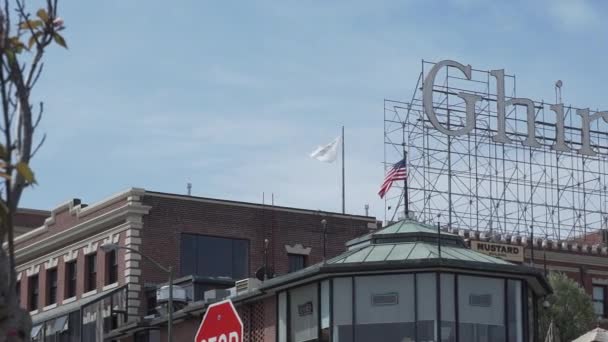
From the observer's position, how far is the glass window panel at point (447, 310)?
43.2 meters

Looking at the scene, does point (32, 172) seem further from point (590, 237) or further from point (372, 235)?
point (590, 237)

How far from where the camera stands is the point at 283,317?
151 feet

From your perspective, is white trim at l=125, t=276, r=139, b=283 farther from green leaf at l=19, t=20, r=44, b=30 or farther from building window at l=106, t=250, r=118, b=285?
green leaf at l=19, t=20, r=44, b=30

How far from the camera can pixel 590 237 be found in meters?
88.2

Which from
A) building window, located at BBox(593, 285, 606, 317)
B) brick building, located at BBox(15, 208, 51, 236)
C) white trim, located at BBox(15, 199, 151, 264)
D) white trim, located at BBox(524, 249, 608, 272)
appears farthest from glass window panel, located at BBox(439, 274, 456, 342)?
brick building, located at BBox(15, 208, 51, 236)

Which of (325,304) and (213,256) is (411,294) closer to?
(325,304)

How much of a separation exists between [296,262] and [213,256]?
451 cm

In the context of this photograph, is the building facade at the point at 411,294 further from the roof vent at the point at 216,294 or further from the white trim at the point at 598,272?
the white trim at the point at 598,272

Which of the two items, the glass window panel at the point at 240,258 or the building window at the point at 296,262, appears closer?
the glass window panel at the point at 240,258

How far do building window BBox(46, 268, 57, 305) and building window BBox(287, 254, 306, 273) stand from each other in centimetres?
1152

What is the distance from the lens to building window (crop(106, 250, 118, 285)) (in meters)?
61.2

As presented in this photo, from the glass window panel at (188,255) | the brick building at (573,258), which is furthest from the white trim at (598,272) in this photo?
the glass window panel at (188,255)

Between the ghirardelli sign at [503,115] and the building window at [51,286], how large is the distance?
2227 cm

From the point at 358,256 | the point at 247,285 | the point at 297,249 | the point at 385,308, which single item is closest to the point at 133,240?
the point at 297,249
